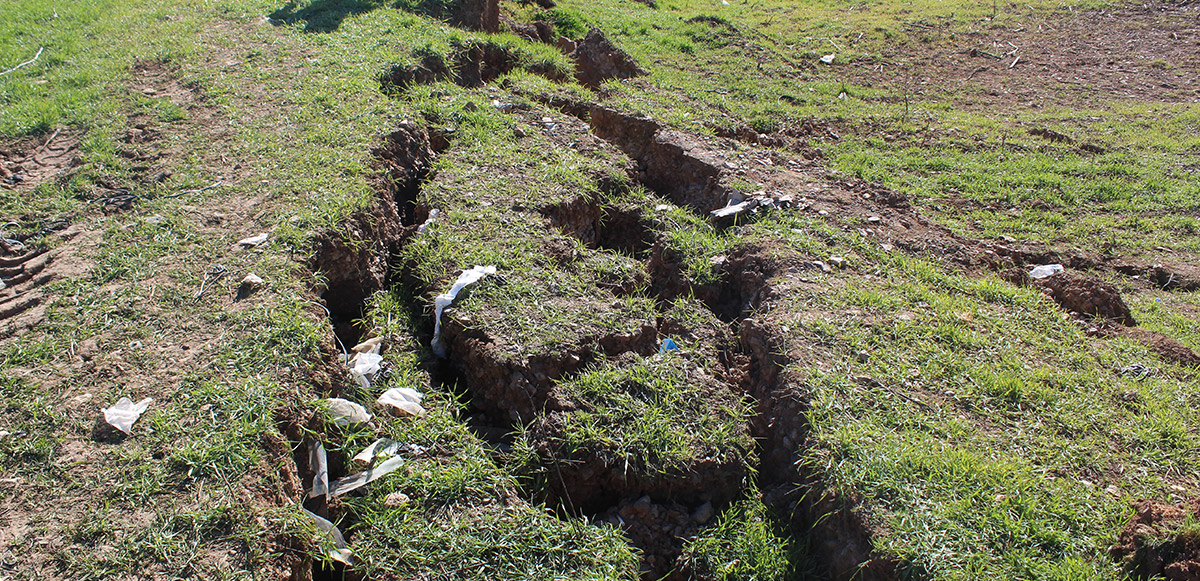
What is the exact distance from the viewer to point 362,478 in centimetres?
249

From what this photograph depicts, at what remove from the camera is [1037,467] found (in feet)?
8.27

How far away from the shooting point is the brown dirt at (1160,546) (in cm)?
216

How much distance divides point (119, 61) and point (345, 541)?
16.7 ft

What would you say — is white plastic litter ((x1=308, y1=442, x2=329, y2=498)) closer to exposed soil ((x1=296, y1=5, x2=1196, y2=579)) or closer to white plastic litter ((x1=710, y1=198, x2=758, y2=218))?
exposed soil ((x1=296, y1=5, x2=1196, y2=579))

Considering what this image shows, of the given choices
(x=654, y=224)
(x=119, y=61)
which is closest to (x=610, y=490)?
(x=654, y=224)

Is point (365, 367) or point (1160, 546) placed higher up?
point (1160, 546)

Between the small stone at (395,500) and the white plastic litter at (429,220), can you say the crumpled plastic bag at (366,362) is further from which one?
the white plastic litter at (429,220)

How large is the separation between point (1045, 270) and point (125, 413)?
4608mm

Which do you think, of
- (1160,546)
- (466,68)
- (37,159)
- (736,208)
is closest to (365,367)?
(736,208)

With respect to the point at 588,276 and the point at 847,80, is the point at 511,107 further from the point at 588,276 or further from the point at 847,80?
the point at 847,80

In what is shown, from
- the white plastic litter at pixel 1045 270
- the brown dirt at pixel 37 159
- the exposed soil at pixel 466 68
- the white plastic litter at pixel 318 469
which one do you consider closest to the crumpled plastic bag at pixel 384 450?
the white plastic litter at pixel 318 469

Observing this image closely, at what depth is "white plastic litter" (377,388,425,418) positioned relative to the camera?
2.76 meters

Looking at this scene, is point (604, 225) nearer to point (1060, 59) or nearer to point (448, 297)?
point (448, 297)

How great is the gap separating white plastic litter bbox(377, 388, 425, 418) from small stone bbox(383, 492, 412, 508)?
0.37 metres
